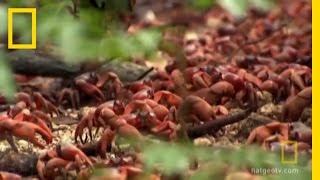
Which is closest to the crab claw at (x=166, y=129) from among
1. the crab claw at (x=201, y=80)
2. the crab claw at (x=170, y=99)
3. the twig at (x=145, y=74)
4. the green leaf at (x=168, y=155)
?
the crab claw at (x=170, y=99)

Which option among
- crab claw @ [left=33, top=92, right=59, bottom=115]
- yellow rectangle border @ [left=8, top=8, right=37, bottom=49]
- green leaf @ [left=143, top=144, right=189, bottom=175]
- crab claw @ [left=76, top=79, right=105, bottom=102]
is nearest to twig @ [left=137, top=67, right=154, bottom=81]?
crab claw @ [left=76, top=79, right=105, bottom=102]

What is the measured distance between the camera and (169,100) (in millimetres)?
2195

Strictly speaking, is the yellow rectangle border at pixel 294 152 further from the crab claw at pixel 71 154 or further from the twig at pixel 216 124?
the crab claw at pixel 71 154

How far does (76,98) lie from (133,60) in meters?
0.19

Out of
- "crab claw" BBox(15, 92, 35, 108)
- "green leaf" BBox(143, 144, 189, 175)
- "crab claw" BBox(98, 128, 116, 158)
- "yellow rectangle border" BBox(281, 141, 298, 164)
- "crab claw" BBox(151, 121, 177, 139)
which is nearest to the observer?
"green leaf" BBox(143, 144, 189, 175)

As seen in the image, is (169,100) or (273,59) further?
(273,59)

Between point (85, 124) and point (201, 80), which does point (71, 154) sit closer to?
point (85, 124)

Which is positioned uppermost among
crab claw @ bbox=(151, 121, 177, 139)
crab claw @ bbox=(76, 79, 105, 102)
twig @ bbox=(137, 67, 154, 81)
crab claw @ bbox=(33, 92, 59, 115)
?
twig @ bbox=(137, 67, 154, 81)

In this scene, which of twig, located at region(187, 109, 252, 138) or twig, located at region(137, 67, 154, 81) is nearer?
twig, located at region(187, 109, 252, 138)

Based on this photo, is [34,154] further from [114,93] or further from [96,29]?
[96,29]

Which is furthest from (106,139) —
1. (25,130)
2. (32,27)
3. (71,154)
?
(32,27)

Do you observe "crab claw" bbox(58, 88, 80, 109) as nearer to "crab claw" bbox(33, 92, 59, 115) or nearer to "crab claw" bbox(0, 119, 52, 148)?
"crab claw" bbox(33, 92, 59, 115)

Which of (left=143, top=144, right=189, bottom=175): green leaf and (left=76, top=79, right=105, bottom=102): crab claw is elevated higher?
(left=76, top=79, right=105, bottom=102): crab claw

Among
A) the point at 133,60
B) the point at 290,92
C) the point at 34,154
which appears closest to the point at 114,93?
the point at 133,60
